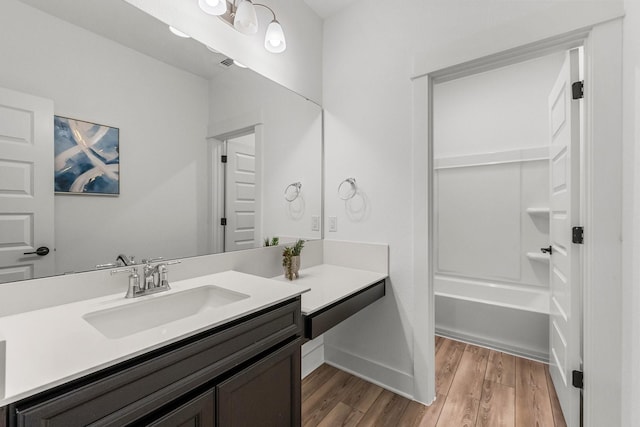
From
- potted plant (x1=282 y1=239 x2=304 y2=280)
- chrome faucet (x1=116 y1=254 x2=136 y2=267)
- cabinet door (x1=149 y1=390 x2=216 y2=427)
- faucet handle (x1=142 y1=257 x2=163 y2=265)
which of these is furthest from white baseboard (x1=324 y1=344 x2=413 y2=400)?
chrome faucet (x1=116 y1=254 x2=136 y2=267)

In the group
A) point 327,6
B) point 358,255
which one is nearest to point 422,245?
point 358,255

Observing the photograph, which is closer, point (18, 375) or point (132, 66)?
point (18, 375)

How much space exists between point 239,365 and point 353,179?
140 centimetres

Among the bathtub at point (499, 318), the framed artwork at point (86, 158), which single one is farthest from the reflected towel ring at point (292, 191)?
the bathtub at point (499, 318)

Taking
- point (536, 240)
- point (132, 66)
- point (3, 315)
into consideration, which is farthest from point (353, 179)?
point (536, 240)

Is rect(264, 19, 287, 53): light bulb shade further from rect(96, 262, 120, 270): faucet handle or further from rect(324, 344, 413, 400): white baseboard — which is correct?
rect(324, 344, 413, 400): white baseboard

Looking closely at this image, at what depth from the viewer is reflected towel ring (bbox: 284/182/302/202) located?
2.02m

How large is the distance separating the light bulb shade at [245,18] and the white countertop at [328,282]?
1.36m

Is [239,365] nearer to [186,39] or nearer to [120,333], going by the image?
[120,333]

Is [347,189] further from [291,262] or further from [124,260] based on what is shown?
[124,260]

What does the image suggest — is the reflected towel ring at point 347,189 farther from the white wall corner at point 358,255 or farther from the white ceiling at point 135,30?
the white ceiling at point 135,30

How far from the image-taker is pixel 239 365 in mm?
989

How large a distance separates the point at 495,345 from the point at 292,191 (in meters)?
2.09

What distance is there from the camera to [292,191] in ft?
6.72
